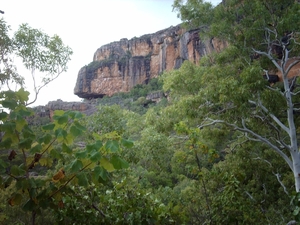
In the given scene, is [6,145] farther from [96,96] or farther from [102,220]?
[96,96]

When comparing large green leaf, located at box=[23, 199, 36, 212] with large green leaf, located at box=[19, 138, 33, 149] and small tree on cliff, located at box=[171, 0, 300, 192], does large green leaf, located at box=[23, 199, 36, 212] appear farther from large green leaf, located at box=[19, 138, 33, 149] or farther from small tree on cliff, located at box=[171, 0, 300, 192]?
small tree on cliff, located at box=[171, 0, 300, 192]

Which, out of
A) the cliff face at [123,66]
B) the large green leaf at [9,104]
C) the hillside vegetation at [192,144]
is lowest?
the hillside vegetation at [192,144]

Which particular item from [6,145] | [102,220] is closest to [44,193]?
[6,145]

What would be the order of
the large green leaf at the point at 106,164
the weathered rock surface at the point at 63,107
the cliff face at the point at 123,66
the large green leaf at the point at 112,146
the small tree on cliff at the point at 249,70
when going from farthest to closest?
the cliff face at the point at 123,66 < the weathered rock surface at the point at 63,107 < the small tree on cliff at the point at 249,70 < the large green leaf at the point at 106,164 < the large green leaf at the point at 112,146

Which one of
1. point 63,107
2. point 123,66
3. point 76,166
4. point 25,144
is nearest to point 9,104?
point 25,144

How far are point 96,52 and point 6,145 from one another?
5663cm

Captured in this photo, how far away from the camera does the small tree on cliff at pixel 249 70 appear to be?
6.22 m

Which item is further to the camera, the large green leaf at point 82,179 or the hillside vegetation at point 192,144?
the hillside vegetation at point 192,144

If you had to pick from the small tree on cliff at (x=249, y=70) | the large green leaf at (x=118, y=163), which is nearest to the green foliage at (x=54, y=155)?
the large green leaf at (x=118, y=163)

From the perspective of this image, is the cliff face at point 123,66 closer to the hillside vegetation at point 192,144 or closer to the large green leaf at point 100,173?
the hillside vegetation at point 192,144

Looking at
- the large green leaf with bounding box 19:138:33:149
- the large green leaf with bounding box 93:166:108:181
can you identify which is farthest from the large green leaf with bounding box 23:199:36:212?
the large green leaf with bounding box 93:166:108:181

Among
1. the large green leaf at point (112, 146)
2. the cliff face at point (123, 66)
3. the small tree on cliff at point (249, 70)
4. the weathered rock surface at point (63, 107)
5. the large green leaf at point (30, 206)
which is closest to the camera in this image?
the large green leaf at point (112, 146)

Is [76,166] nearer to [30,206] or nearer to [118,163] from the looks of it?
[118,163]

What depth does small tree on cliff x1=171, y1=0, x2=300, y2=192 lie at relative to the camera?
20.4 feet
